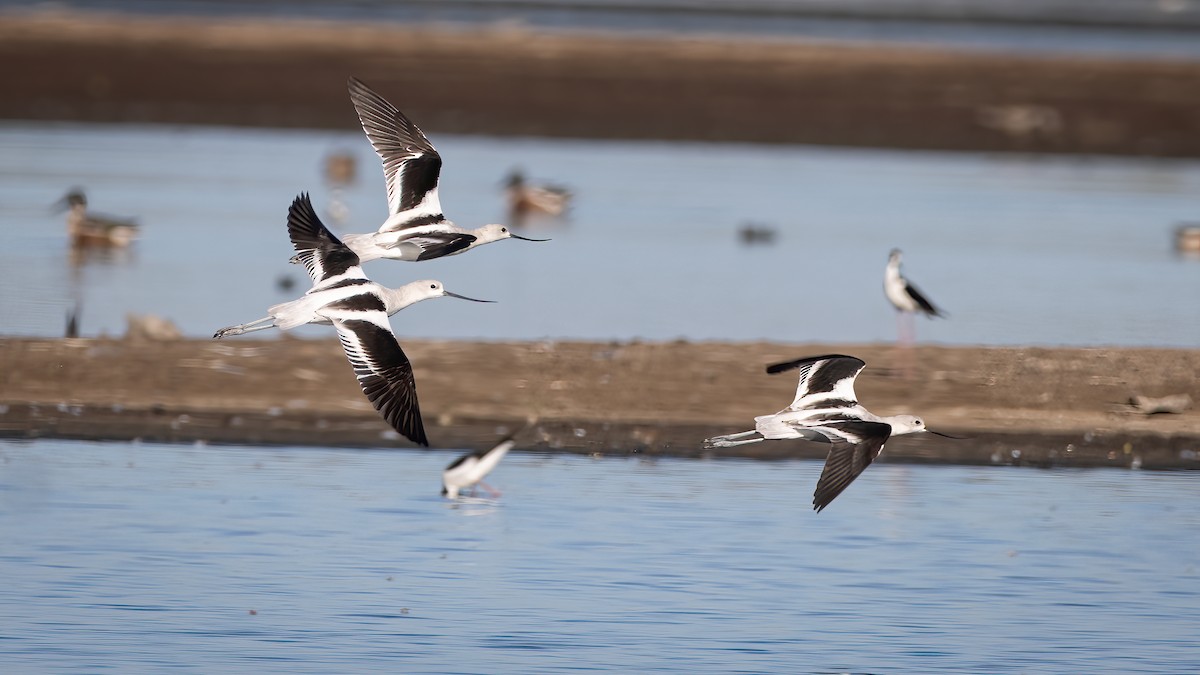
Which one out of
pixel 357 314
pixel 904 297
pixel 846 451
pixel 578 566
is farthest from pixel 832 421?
pixel 904 297

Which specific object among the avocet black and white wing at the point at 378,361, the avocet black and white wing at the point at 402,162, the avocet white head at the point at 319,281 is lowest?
the avocet black and white wing at the point at 378,361

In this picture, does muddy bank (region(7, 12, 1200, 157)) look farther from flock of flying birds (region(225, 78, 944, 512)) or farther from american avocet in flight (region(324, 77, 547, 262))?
flock of flying birds (region(225, 78, 944, 512))

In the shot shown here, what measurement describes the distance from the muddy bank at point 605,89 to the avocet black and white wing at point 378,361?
2738cm

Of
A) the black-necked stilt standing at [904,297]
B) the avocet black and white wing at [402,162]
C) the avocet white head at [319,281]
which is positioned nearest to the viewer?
the avocet white head at [319,281]

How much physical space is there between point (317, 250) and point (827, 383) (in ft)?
9.98

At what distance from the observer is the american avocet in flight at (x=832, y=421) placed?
10.2 meters

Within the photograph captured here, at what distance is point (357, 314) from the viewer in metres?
10.5

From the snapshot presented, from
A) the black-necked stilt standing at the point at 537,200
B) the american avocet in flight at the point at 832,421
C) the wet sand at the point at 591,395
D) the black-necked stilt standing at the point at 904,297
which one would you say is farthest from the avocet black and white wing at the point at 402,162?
the black-necked stilt standing at the point at 537,200

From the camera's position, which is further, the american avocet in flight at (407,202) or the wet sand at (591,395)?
the wet sand at (591,395)

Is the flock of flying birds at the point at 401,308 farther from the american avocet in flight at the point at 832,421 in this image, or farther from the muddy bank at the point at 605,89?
the muddy bank at the point at 605,89

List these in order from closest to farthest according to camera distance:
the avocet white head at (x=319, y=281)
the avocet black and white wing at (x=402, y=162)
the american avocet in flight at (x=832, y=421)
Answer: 1. the american avocet in flight at (x=832, y=421)
2. the avocet white head at (x=319, y=281)
3. the avocet black and white wing at (x=402, y=162)

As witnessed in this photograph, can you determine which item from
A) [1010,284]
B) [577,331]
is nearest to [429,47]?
[1010,284]

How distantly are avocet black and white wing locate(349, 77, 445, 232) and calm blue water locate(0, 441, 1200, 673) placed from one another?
2.05 m

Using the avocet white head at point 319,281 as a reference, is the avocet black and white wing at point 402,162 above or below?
above
